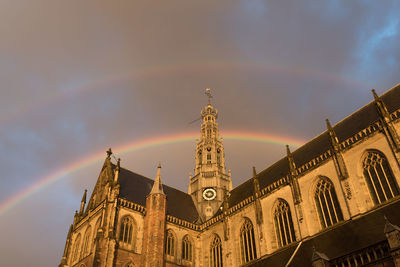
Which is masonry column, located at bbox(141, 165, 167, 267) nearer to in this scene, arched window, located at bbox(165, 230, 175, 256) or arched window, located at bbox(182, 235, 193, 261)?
arched window, located at bbox(165, 230, 175, 256)

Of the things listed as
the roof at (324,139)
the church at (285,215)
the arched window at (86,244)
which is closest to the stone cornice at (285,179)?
the church at (285,215)

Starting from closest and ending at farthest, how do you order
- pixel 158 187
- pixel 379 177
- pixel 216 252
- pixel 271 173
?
pixel 379 177 → pixel 158 187 → pixel 216 252 → pixel 271 173

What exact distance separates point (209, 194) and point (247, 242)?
1484 cm

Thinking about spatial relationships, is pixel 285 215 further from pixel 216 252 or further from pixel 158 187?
pixel 158 187

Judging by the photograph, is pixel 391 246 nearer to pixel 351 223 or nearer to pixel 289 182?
pixel 351 223

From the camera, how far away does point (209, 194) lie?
46500 mm

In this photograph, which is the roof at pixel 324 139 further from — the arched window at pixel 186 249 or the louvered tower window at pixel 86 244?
the louvered tower window at pixel 86 244

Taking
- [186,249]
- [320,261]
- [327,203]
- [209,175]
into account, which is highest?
[209,175]

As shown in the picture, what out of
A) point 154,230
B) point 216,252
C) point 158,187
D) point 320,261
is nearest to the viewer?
point 320,261

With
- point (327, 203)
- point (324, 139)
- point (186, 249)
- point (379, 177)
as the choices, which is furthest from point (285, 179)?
point (186, 249)

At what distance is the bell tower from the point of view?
4550cm

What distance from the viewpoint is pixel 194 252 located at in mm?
36812

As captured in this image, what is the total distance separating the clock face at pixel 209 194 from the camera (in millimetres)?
46166

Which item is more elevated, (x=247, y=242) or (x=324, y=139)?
(x=324, y=139)
